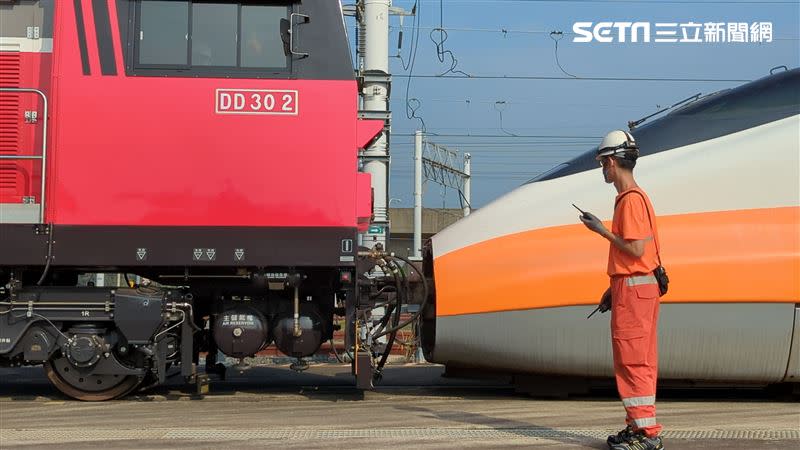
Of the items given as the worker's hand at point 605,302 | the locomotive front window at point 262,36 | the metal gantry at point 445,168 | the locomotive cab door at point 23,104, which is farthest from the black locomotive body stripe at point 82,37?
the metal gantry at point 445,168

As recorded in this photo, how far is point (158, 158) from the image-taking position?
7453 mm

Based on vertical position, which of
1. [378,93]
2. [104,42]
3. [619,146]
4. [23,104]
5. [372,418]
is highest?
[378,93]

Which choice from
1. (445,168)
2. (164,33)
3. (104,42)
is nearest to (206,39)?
(164,33)

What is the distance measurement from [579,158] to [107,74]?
4182mm

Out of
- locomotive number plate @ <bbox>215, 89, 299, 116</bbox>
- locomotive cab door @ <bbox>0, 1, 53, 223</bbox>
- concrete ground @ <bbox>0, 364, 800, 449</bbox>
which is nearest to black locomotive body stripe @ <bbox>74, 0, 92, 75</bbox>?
locomotive cab door @ <bbox>0, 1, 53, 223</bbox>

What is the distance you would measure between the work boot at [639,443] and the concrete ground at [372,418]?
1.26 ft

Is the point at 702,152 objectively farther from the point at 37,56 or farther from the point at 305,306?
the point at 37,56

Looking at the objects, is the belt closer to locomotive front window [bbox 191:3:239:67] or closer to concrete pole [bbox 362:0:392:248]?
locomotive front window [bbox 191:3:239:67]

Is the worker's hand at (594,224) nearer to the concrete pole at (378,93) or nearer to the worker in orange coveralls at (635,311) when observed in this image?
the worker in orange coveralls at (635,311)

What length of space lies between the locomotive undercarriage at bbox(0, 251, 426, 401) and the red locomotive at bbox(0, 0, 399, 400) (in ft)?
0.07

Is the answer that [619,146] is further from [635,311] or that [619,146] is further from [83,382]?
[83,382]

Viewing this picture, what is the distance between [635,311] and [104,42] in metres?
4.98

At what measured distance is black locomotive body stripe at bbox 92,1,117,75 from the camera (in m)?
7.48

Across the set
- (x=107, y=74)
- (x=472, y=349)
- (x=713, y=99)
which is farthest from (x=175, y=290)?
(x=713, y=99)
